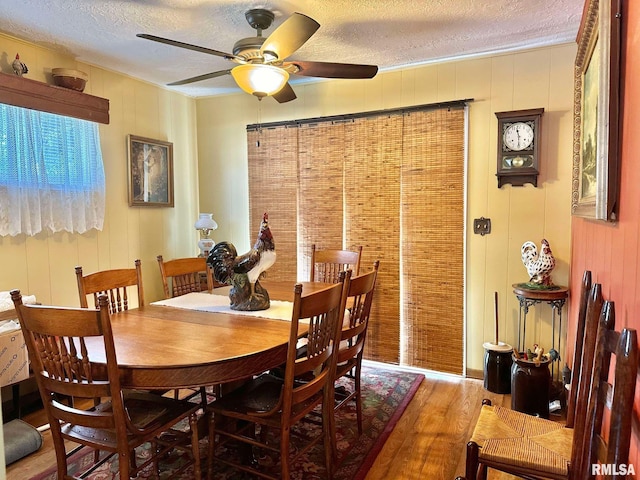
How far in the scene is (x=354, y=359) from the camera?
246cm

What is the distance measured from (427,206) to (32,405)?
315 cm

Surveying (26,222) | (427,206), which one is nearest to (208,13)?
(26,222)

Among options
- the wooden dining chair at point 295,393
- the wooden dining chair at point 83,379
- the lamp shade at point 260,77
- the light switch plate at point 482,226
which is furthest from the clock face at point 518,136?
the wooden dining chair at point 83,379

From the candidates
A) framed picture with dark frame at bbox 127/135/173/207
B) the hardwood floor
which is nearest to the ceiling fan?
framed picture with dark frame at bbox 127/135/173/207

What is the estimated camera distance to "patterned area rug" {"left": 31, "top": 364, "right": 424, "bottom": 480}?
210 centimetres

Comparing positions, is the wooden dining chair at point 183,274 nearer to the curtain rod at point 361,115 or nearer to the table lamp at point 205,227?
the table lamp at point 205,227

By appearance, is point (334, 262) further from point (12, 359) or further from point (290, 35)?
point (12, 359)

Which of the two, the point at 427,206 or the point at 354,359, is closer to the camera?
the point at 354,359

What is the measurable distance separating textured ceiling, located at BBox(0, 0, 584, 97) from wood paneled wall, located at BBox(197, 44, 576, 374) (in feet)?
0.46

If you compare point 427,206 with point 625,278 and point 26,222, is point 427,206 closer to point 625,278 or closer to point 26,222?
point 625,278

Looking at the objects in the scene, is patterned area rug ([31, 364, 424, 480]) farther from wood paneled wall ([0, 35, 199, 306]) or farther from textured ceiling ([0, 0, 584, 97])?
textured ceiling ([0, 0, 584, 97])

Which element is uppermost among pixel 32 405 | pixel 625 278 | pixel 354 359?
pixel 625 278

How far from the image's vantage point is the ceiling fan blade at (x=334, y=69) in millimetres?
2248

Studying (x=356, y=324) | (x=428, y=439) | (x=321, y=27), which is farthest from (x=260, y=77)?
(x=428, y=439)
